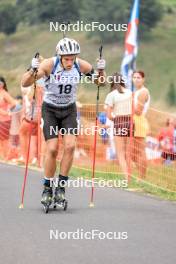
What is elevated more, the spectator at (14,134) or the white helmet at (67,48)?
the spectator at (14,134)

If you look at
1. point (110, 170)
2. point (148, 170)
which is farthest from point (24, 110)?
point (148, 170)

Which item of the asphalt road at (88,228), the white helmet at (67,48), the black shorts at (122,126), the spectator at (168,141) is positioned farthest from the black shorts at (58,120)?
the black shorts at (122,126)

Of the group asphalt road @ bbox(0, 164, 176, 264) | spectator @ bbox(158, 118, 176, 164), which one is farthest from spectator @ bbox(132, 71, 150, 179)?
asphalt road @ bbox(0, 164, 176, 264)

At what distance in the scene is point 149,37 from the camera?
88562 millimetres

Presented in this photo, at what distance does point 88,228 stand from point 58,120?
6.85ft

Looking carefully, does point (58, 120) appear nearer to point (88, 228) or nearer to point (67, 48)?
point (67, 48)

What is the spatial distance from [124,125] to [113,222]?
4867 mm

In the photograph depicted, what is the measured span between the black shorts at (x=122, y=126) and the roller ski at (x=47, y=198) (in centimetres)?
392

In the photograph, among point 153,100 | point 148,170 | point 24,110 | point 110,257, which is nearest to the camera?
point 110,257

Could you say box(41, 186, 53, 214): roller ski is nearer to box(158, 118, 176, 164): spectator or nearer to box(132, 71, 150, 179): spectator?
box(158, 118, 176, 164): spectator

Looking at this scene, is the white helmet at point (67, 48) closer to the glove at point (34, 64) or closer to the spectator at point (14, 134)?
the glove at point (34, 64)

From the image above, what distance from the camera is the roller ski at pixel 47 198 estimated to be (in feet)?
34.3

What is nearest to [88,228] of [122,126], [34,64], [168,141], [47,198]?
[47,198]

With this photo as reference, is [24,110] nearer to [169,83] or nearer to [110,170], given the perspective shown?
[110,170]
